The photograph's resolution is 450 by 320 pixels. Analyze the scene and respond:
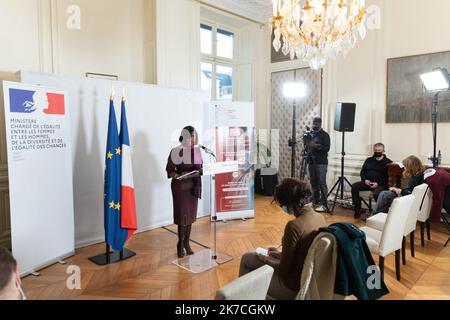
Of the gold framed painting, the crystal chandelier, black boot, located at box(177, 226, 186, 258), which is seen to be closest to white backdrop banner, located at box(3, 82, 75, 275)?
black boot, located at box(177, 226, 186, 258)

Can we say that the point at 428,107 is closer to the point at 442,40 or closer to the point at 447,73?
the point at 447,73

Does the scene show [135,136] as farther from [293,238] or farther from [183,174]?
[293,238]

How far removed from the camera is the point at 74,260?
3.65m

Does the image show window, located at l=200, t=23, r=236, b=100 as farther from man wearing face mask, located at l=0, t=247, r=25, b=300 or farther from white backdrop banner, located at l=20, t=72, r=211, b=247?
man wearing face mask, located at l=0, t=247, r=25, b=300

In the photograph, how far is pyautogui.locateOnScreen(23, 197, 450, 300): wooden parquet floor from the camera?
9.57 feet

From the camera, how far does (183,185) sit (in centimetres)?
363

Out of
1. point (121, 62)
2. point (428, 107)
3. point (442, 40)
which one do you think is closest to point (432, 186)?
point (428, 107)

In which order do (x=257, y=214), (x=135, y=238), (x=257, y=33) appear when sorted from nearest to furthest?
(x=135, y=238)
(x=257, y=214)
(x=257, y=33)

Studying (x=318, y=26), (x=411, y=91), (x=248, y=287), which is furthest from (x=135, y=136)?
(x=411, y=91)

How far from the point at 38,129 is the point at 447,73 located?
5.06 m

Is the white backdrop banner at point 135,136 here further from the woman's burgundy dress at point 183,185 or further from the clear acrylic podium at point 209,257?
the clear acrylic podium at point 209,257

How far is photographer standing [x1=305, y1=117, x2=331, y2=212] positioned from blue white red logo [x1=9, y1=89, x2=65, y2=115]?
3820 mm

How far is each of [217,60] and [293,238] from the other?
223 inches

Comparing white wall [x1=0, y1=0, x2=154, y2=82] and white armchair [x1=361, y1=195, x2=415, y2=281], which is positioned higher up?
white wall [x1=0, y1=0, x2=154, y2=82]
